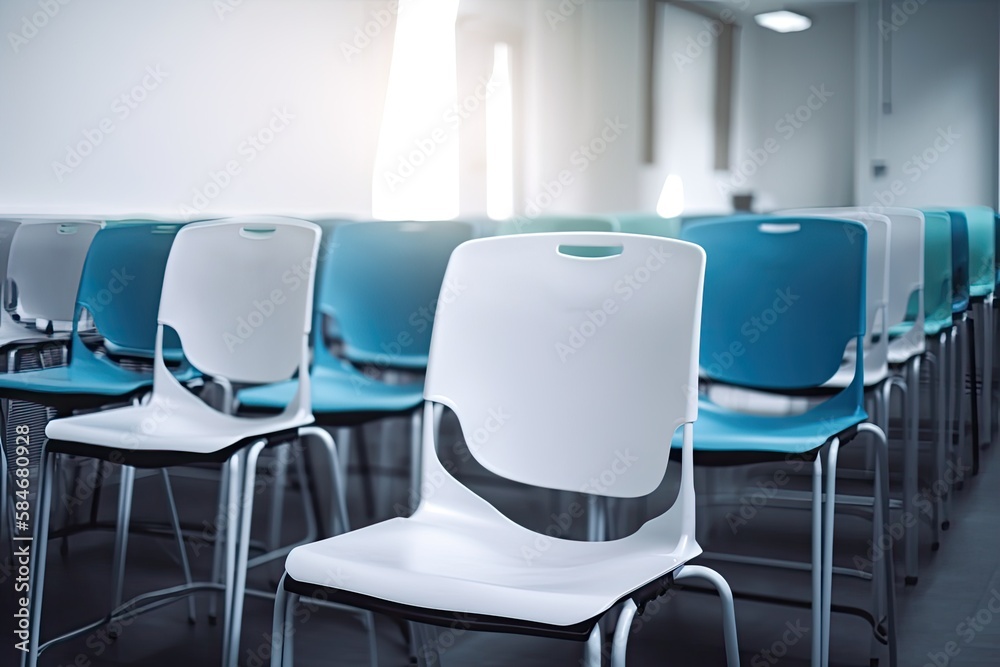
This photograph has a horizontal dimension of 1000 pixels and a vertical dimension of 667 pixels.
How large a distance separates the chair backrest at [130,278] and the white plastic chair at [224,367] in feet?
1.36

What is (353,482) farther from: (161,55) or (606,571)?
(606,571)

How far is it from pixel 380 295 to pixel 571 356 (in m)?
1.36

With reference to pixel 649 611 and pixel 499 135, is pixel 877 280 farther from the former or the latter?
pixel 499 135

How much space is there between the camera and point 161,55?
2.81 metres

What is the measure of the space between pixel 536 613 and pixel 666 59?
3.53 m

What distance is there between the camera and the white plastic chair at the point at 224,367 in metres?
1.76

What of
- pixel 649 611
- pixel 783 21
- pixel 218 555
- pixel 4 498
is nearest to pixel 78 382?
pixel 4 498

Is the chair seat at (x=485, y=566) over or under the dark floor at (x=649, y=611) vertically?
over

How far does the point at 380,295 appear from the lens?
107 inches

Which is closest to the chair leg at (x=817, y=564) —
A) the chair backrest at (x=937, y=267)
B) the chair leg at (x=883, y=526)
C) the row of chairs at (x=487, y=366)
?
the row of chairs at (x=487, y=366)

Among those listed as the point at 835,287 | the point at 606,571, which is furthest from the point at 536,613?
the point at 835,287

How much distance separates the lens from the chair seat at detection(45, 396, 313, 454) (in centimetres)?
175

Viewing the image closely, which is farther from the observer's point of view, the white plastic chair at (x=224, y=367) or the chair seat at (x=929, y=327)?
the chair seat at (x=929, y=327)

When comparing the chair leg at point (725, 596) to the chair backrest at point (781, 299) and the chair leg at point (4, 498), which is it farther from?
the chair leg at point (4, 498)
